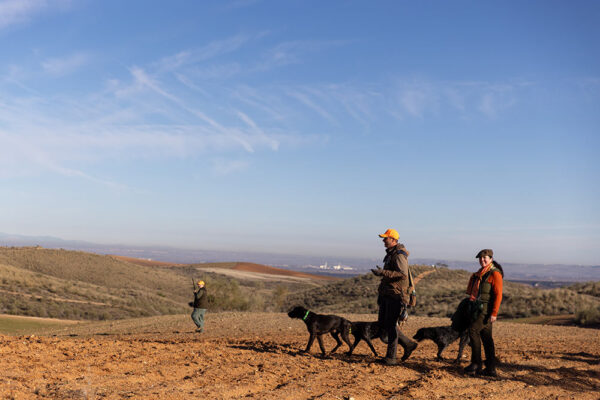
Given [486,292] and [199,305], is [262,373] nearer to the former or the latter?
[486,292]

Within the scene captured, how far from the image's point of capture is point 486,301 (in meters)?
8.45

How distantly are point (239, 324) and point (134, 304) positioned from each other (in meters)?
22.6

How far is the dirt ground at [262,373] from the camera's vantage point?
22.8 feet

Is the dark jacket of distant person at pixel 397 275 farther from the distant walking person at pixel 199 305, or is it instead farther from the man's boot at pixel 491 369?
the distant walking person at pixel 199 305

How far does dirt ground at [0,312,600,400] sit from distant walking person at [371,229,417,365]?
43 centimetres

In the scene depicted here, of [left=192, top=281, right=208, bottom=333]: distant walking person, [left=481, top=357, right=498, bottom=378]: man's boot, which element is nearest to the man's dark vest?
[left=481, top=357, right=498, bottom=378]: man's boot

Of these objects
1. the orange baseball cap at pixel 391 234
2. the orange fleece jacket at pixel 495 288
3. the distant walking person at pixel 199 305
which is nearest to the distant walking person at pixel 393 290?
→ the orange baseball cap at pixel 391 234

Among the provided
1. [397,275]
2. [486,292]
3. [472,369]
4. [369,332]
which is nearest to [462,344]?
[472,369]

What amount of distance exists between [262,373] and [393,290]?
2.49 m

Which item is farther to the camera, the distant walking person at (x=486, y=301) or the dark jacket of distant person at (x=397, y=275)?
the dark jacket of distant person at (x=397, y=275)

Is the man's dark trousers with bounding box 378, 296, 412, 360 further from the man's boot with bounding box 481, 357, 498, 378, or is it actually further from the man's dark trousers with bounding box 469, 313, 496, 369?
the man's boot with bounding box 481, 357, 498, 378

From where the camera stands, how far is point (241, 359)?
9281mm

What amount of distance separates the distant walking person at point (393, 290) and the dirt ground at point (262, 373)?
1.42 feet

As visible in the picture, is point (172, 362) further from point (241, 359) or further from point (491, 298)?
point (491, 298)
